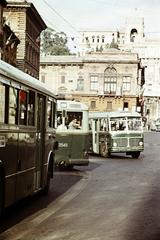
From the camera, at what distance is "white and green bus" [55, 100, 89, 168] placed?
68.8ft

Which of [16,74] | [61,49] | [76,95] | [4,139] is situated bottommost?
[4,139]

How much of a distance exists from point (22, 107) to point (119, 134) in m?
21.2

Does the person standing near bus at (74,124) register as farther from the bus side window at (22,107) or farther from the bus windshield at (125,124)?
the bus windshield at (125,124)

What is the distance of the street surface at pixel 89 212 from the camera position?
933cm

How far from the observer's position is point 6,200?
9867 mm

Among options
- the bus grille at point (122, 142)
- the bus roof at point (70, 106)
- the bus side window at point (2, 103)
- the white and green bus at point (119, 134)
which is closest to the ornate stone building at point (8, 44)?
the white and green bus at point (119, 134)

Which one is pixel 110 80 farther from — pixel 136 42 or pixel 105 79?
pixel 136 42

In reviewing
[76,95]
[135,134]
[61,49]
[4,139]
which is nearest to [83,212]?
[4,139]

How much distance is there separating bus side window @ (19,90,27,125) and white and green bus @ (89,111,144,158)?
20743mm

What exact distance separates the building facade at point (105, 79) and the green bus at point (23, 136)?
90.6 metres

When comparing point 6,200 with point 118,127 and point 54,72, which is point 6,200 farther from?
point 54,72

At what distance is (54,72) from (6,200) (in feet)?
342

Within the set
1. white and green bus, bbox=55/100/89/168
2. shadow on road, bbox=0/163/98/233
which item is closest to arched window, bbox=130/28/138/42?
white and green bus, bbox=55/100/89/168

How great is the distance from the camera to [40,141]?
12969 mm
